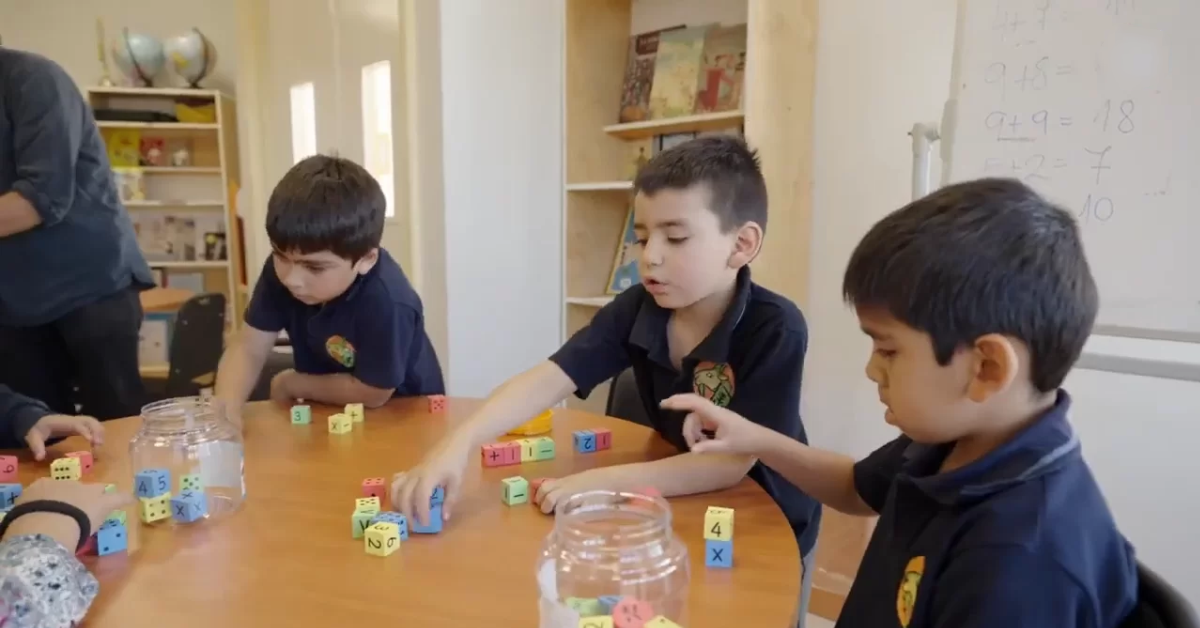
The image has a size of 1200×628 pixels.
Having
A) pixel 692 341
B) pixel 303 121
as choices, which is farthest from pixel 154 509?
pixel 303 121

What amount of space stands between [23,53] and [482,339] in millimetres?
1750

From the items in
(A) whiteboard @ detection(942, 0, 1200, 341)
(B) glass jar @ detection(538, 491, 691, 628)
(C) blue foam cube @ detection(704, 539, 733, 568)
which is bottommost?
(C) blue foam cube @ detection(704, 539, 733, 568)

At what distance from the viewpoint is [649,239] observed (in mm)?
1350

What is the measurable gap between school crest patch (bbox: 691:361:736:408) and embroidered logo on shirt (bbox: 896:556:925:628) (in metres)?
0.49

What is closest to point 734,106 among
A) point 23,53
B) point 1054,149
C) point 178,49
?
point 1054,149

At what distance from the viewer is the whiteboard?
5.32ft

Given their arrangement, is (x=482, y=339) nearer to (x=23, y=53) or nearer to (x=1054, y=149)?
(x=23, y=53)

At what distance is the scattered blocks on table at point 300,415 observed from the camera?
1520 mm

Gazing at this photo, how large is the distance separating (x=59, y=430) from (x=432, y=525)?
762mm

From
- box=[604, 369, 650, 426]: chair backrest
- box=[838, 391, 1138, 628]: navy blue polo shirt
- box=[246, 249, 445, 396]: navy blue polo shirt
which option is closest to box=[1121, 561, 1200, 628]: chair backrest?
box=[838, 391, 1138, 628]: navy blue polo shirt

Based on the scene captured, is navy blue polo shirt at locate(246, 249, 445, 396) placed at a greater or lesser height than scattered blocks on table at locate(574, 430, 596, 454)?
greater

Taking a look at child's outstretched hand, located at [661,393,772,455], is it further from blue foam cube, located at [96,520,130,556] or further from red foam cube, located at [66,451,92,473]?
red foam cube, located at [66,451,92,473]

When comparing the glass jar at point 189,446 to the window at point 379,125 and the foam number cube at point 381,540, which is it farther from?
the window at point 379,125

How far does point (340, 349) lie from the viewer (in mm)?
1739
